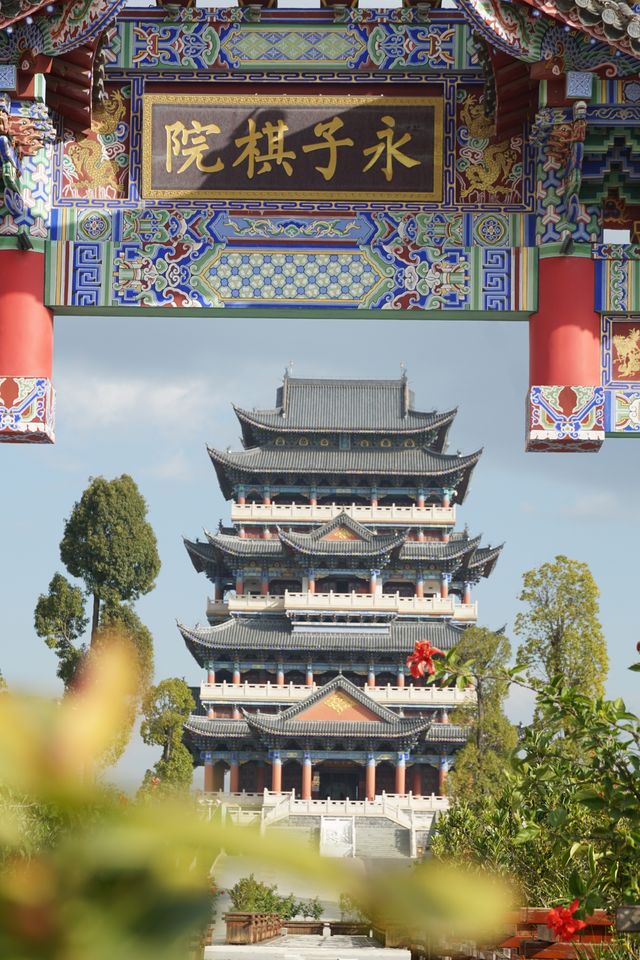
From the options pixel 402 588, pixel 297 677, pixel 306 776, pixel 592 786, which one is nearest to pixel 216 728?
Result: pixel 306 776

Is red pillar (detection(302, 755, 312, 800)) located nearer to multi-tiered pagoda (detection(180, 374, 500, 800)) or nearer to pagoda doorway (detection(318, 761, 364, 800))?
multi-tiered pagoda (detection(180, 374, 500, 800))

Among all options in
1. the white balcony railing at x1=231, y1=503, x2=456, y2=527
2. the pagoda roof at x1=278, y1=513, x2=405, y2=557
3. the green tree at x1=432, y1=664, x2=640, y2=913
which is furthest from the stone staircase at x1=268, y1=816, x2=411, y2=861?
the green tree at x1=432, y1=664, x2=640, y2=913

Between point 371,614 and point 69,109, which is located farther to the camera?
point 371,614

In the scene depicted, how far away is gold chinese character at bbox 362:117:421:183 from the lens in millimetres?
6328

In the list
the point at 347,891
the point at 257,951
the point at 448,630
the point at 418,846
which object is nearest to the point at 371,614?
the point at 448,630

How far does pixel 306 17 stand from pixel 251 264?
1162 millimetres

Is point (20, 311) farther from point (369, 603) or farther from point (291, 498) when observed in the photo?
point (291, 498)

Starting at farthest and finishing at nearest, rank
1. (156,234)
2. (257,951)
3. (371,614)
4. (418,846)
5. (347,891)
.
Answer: (371,614)
(418,846)
(257,951)
(156,234)
(347,891)

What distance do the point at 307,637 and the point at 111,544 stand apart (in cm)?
1153

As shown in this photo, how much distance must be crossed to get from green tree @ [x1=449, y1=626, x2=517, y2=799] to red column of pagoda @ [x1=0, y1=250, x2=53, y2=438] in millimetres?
22353

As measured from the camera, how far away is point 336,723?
37531mm

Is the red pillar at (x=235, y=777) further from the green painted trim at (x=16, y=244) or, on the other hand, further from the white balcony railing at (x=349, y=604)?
the green painted trim at (x=16, y=244)

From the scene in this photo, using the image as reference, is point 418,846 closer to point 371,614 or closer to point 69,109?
point 371,614

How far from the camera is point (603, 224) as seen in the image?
641 centimetres
